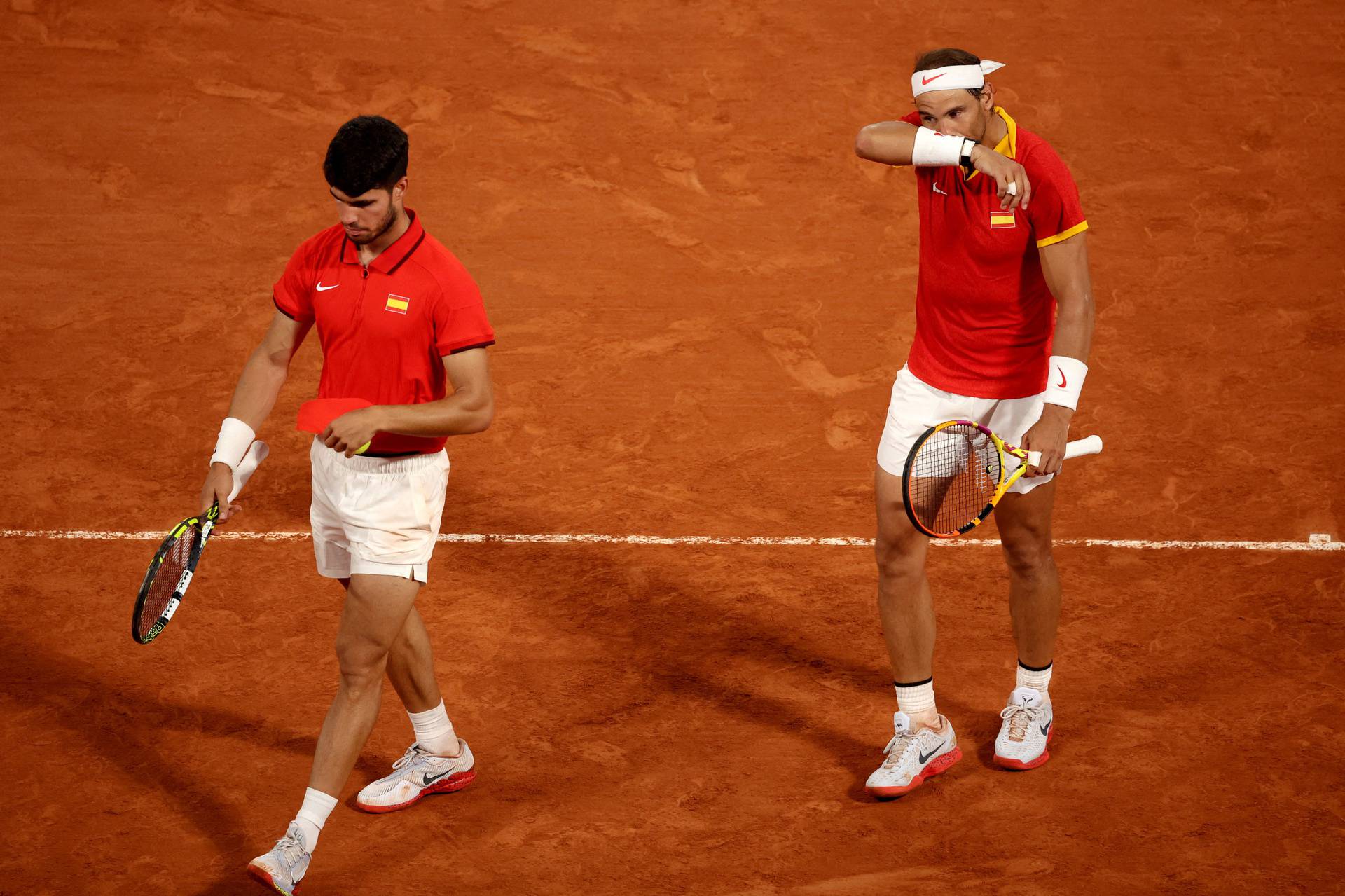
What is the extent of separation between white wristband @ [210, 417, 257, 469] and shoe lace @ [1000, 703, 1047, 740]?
316 centimetres

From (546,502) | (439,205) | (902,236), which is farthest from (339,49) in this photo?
(546,502)

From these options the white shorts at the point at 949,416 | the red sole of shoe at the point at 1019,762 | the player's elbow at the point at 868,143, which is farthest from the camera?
the red sole of shoe at the point at 1019,762

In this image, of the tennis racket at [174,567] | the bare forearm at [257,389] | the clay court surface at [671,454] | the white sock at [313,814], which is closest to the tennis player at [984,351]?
the clay court surface at [671,454]

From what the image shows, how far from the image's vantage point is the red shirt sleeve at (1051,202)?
5.00 meters

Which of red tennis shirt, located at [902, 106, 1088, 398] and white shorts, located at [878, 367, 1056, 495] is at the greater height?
red tennis shirt, located at [902, 106, 1088, 398]

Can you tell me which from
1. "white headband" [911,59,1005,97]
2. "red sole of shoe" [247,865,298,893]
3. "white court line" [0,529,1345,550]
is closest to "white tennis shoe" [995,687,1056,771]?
"white court line" [0,529,1345,550]

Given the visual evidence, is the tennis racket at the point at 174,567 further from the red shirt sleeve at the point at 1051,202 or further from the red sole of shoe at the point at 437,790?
the red shirt sleeve at the point at 1051,202

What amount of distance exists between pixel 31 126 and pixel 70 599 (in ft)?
19.6

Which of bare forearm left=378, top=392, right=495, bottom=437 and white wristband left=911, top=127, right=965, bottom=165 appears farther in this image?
white wristband left=911, top=127, right=965, bottom=165

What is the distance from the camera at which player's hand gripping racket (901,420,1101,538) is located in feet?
16.6

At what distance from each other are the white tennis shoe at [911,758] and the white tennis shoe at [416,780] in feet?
5.27

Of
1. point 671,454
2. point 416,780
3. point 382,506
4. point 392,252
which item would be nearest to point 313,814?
point 416,780

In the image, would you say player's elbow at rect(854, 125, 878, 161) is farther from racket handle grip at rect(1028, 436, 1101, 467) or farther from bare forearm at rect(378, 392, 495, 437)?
bare forearm at rect(378, 392, 495, 437)

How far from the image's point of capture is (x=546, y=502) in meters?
7.95
